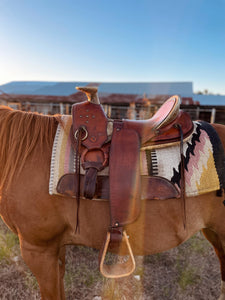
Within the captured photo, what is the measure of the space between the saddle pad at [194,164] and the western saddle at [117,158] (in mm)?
55

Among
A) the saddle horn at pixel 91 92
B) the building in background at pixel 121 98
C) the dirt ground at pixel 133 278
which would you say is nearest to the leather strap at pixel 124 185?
the saddle horn at pixel 91 92

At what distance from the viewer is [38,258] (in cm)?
133

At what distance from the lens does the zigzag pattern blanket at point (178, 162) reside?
1208mm

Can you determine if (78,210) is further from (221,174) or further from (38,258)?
(221,174)

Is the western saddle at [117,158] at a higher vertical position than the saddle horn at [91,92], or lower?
lower

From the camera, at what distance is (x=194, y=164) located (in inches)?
49.1

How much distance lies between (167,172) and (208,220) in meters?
0.48

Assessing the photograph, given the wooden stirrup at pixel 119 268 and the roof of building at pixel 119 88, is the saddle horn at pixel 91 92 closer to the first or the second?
the wooden stirrup at pixel 119 268

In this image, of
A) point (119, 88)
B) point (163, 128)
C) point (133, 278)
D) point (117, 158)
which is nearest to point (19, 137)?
point (117, 158)

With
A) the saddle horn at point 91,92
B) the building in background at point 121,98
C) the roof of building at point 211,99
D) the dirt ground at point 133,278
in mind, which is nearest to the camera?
the saddle horn at point 91,92

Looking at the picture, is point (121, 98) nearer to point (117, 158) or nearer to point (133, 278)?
point (133, 278)

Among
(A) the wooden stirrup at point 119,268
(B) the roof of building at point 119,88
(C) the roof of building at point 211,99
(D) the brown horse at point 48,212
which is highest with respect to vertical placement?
(B) the roof of building at point 119,88

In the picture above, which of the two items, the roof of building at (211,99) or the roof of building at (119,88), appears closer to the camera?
the roof of building at (119,88)

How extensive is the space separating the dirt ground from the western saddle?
93 centimetres
